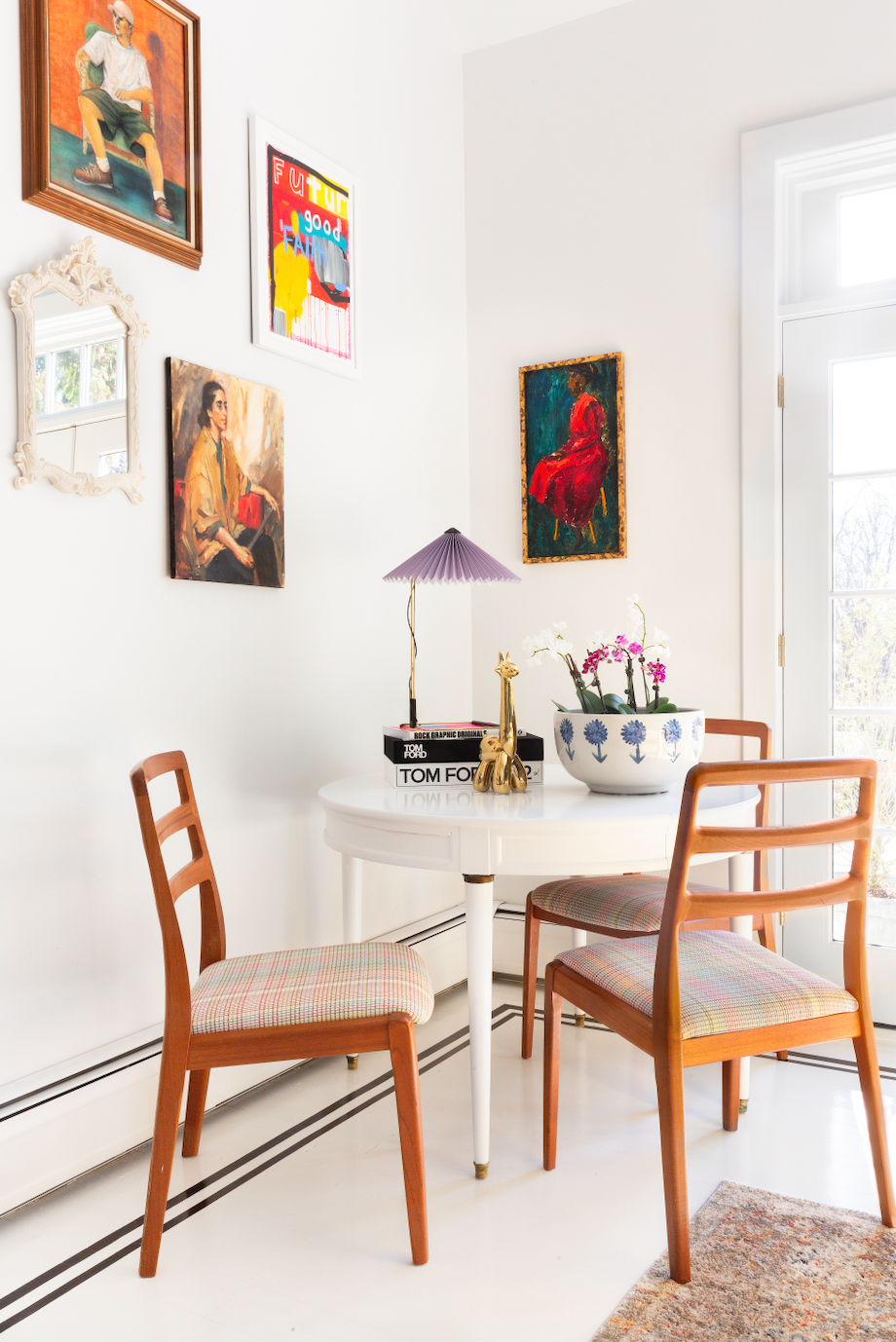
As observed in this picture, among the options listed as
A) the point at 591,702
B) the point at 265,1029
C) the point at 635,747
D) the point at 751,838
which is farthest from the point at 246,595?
the point at 751,838

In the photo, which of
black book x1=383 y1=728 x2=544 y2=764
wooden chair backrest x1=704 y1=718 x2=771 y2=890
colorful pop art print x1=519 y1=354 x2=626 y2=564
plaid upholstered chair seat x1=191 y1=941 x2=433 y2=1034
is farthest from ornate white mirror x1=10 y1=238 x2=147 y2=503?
wooden chair backrest x1=704 y1=718 x2=771 y2=890

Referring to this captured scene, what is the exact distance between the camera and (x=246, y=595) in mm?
2475

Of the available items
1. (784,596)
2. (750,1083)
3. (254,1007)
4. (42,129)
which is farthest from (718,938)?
(42,129)

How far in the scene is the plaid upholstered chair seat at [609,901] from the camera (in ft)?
7.52

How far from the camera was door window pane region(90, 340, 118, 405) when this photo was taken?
203cm

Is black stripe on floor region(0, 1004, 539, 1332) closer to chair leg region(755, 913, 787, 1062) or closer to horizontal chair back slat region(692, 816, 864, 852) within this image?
chair leg region(755, 913, 787, 1062)

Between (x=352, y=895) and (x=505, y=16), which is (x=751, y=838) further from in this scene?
(x=505, y=16)

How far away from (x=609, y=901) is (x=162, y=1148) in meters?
1.11

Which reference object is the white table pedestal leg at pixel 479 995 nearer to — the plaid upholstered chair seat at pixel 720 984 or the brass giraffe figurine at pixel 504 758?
the plaid upholstered chair seat at pixel 720 984

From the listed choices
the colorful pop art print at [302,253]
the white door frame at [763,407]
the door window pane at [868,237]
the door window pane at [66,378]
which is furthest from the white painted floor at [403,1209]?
the door window pane at [868,237]

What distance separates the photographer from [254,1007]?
172 cm

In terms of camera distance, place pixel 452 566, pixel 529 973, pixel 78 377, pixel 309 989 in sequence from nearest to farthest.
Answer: pixel 309 989, pixel 78 377, pixel 452 566, pixel 529 973

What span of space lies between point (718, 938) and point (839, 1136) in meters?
0.56

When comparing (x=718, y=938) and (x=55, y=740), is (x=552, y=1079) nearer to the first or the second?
(x=718, y=938)
